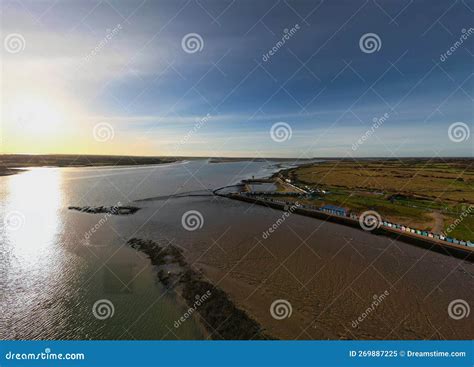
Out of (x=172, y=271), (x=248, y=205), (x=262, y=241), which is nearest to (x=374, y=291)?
(x=262, y=241)

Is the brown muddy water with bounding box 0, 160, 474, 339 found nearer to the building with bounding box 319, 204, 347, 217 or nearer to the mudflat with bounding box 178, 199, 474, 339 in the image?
the mudflat with bounding box 178, 199, 474, 339

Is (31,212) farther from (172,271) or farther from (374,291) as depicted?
(374,291)

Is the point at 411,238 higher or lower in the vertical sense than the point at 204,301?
higher

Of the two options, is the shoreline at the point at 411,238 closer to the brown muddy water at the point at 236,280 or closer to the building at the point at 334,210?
the brown muddy water at the point at 236,280

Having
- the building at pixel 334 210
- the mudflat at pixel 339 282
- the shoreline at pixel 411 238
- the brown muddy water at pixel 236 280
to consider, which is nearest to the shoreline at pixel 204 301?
the brown muddy water at pixel 236 280

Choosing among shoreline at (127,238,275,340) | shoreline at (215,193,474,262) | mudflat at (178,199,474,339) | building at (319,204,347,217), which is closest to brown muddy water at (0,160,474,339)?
mudflat at (178,199,474,339)

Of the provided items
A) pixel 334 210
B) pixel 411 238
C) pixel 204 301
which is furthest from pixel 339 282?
pixel 334 210

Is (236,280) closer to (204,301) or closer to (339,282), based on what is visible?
(204,301)

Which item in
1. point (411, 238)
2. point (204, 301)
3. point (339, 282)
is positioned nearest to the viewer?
point (204, 301)

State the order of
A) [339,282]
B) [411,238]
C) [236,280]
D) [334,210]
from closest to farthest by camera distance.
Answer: [236,280], [339,282], [411,238], [334,210]
